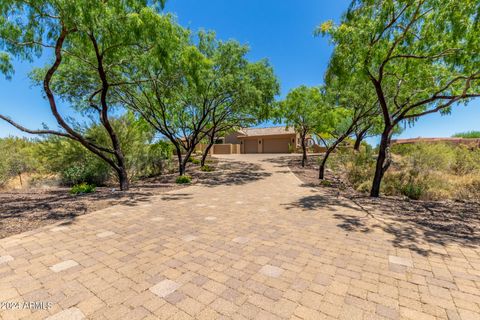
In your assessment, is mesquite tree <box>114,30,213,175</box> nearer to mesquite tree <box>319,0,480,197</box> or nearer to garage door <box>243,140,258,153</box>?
mesquite tree <box>319,0,480,197</box>

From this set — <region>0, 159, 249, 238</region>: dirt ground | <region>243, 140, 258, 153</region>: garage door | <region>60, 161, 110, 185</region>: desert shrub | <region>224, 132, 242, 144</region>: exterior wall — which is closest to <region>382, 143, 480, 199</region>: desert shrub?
<region>0, 159, 249, 238</region>: dirt ground

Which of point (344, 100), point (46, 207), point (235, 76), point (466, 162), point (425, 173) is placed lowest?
point (46, 207)

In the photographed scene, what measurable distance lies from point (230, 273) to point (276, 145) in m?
31.1

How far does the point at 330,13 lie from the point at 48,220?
958 cm

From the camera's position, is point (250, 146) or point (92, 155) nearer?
point (92, 155)

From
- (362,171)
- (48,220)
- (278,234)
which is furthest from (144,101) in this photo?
(362,171)

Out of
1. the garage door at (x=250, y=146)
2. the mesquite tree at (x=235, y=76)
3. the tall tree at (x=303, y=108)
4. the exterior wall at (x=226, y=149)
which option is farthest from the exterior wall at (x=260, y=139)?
the mesquite tree at (x=235, y=76)

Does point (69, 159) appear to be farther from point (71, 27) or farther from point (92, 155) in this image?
point (71, 27)

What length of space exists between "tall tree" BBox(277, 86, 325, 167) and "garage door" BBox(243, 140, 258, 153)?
17.3m

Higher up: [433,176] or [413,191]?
[433,176]

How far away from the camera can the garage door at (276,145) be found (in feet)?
107

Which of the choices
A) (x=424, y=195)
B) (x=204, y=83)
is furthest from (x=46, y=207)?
(x=424, y=195)

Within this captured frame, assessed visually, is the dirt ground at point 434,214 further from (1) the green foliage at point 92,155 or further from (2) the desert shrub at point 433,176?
(1) the green foliage at point 92,155

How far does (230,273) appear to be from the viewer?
292 cm
